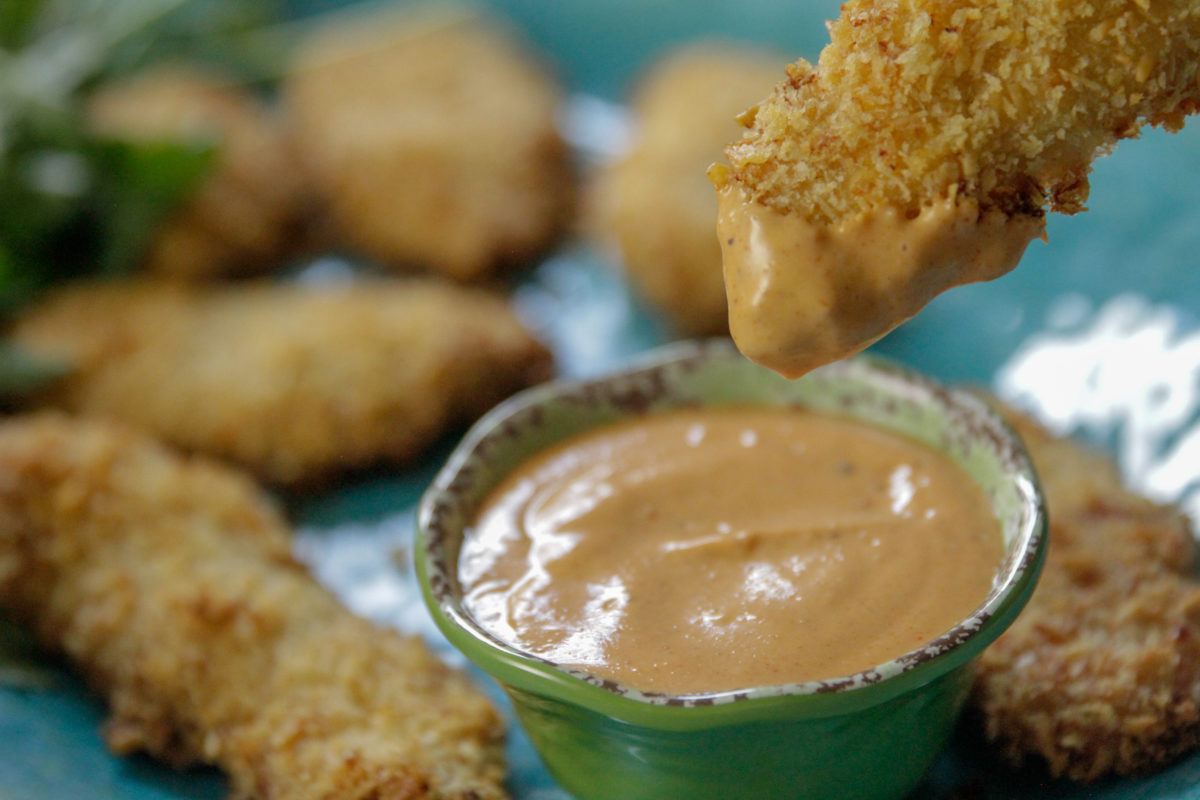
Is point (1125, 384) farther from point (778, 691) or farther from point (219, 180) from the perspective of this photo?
point (219, 180)

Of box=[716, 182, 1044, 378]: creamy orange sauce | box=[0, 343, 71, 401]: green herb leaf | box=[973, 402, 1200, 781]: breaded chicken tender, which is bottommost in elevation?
box=[0, 343, 71, 401]: green herb leaf

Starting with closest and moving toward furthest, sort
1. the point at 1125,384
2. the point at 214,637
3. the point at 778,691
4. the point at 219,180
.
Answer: the point at 778,691
the point at 214,637
the point at 1125,384
the point at 219,180

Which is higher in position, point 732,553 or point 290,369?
point 732,553

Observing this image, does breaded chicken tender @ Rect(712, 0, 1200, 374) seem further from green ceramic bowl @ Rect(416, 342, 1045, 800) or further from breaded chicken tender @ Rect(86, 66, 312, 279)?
breaded chicken tender @ Rect(86, 66, 312, 279)

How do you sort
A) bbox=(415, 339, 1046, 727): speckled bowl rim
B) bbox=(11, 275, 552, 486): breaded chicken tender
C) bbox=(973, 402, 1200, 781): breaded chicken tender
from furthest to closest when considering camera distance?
bbox=(11, 275, 552, 486): breaded chicken tender → bbox=(973, 402, 1200, 781): breaded chicken tender → bbox=(415, 339, 1046, 727): speckled bowl rim

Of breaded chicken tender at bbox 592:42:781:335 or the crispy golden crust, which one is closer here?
the crispy golden crust

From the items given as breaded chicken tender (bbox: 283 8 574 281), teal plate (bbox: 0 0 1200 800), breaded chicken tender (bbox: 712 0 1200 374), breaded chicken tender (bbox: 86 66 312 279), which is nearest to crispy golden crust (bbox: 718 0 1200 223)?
breaded chicken tender (bbox: 712 0 1200 374)

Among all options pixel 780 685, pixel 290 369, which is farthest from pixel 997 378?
pixel 290 369
